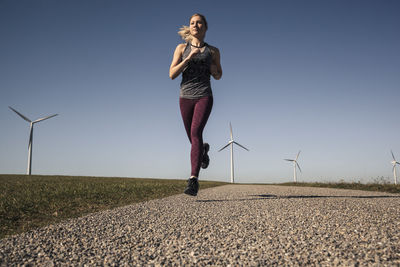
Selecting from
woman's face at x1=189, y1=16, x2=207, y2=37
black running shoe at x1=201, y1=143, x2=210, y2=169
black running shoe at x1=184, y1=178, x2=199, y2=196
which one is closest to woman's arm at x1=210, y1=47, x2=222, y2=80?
woman's face at x1=189, y1=16, x2=207, y2=37

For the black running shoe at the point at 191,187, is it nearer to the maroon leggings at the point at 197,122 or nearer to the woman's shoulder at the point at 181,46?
the maroon leggings at the point at 197,122

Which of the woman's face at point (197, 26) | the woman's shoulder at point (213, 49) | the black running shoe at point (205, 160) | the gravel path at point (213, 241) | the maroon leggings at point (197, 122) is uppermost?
the woman's face at point (197, 26)

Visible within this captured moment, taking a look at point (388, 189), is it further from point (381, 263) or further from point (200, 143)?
point (381, 263)

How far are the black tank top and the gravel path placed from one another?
252 centimetres

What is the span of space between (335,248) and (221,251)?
A: 1061 millimetres

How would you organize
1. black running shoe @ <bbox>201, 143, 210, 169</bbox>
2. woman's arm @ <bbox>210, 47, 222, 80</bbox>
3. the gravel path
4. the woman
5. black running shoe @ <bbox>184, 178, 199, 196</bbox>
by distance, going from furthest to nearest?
black running shoe @ <bbox>201, 143, 210, 169</bbox> < woman's arm @ <bbox>210, 47, 222, 80</bbox> < the woman < black running shoe @ <bbox>184, 178, 199, 196</bbox> < the gravel path

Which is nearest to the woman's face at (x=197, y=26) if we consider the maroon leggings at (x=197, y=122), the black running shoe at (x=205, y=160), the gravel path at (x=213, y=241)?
the maroon leggings at (x=197, y=122)

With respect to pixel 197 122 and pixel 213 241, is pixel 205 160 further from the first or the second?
pixel 213 241

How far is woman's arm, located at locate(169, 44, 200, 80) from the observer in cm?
526

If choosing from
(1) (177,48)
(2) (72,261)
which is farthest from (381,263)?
(1) (177,48)

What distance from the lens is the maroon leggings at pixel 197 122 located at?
5.57 meters

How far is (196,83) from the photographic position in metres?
Result: 5.62

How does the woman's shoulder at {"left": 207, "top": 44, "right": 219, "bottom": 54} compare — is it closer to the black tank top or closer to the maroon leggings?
the black tank top

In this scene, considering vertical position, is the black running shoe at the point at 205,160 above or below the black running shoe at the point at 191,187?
above
